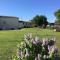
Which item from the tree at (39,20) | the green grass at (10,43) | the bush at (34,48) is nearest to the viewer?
the bush at (34,48)

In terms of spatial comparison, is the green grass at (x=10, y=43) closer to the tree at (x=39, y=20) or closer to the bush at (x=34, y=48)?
the bush at (x=34, y=48)

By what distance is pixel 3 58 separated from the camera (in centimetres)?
995

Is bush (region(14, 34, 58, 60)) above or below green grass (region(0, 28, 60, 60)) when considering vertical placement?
above

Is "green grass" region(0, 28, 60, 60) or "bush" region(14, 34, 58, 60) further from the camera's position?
"green grass" region(0, 28, 60, 60)

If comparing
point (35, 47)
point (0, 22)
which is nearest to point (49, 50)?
point (35, 47)

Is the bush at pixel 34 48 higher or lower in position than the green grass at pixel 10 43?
higher

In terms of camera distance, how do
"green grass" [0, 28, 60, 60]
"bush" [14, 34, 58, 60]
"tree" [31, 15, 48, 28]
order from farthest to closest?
"tree" [31, 15, 48, 28] → "green grass" [0, 28, 60, 60] → "bush" [14, 34, 58, 60]

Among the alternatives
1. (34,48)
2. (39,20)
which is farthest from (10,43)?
(39,20)

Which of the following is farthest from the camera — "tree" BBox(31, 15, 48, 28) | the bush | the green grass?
"tree" BBox(31, 15, 48, 28)

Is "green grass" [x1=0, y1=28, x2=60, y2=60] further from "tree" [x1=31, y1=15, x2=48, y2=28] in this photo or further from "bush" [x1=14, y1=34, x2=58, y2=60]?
"tree" [x1=31, y1=15, x2=48, y2=28]

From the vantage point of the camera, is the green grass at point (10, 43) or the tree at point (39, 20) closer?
the green grass at point (10, 43)

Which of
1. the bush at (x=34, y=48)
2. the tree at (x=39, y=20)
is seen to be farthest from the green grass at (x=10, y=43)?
the tree at (x=39, y=20)

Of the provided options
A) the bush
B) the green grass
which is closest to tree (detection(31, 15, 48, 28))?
the green grass

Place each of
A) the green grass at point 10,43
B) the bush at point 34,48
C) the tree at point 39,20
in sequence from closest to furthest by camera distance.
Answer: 1. the bush at point 34,48
2. the green grass at point 10,43
3. the tree at point 39,20
